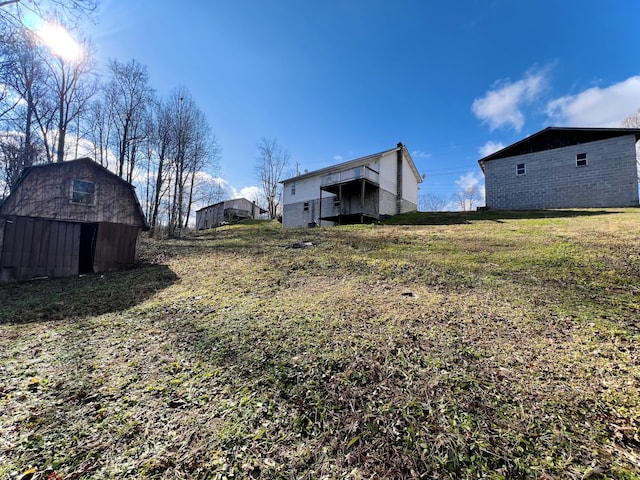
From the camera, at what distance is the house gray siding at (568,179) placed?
15508 millimetres

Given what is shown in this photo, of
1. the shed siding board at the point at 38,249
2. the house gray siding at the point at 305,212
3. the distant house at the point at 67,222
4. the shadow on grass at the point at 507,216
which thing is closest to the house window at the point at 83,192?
the distant house at the point at 67,222

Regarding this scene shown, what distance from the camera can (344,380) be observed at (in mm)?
2908

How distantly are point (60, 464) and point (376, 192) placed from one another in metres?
20.9

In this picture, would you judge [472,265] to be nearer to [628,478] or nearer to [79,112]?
[628,478]

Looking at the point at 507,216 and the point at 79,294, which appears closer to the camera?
the point at 79,294

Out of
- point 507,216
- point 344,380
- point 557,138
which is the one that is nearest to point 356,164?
point 507,216

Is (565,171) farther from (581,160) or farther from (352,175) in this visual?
(352,175)

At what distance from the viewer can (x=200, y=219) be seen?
1742 inches

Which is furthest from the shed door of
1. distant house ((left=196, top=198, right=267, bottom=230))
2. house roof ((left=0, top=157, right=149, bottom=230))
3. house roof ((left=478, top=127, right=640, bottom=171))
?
distant house ((left=196, top=198, right=267, bottom=230))

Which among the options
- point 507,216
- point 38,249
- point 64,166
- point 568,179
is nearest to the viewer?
point 38,249

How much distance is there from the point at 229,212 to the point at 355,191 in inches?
897

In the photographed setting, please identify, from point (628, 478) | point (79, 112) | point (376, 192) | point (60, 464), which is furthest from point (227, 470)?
point (79, 112)

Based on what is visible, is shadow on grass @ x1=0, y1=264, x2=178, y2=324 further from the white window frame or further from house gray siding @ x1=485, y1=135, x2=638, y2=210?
the white window frame

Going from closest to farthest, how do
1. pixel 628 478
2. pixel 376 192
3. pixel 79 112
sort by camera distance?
pixel 628 478
pixel 79 112
pixel 376 192
